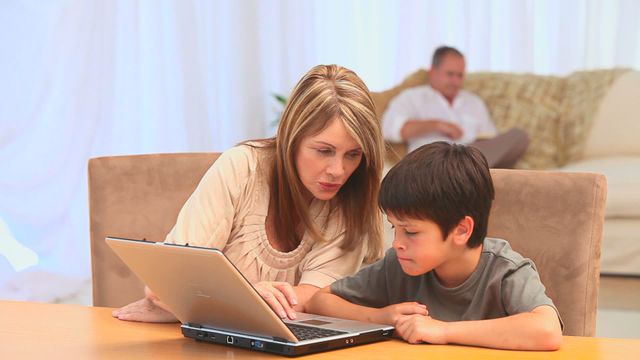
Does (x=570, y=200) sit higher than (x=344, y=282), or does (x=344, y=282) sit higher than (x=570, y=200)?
(x=570, y=200)

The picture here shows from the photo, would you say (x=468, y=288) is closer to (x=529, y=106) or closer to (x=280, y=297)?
(x=280, y=297)

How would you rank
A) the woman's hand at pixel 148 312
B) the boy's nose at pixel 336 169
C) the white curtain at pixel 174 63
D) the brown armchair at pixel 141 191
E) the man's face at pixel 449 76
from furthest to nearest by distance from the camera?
the man's face at pixel 449 76 → the white curtain at pixel 174 63 → the brown armchair at pixel 141 191 → the boy's nose at pixel 336 169 → the woman's hand at pixel 148 312

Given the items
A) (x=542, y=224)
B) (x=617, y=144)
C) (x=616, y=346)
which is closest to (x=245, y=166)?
(x=542, y=224)

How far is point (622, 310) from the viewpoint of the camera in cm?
364

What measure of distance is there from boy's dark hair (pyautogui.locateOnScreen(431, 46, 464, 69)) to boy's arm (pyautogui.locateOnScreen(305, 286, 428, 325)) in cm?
337

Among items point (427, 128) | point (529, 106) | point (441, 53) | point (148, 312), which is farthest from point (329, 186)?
point (441, 53)

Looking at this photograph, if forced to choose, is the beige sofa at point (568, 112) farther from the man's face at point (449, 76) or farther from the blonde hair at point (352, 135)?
the blonde hair at point (352, 135)

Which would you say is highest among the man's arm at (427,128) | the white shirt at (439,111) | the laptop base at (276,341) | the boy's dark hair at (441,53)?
the boy's dark hair at (441,53)

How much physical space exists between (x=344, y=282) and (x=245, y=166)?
14.0 inches

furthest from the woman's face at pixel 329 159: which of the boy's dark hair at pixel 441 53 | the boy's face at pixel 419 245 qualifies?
the boy's dark hair at pixel 441 53

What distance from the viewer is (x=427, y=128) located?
4.73 m

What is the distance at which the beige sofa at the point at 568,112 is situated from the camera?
4.47 meters

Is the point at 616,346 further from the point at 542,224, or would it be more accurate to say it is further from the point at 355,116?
the point at 355,116

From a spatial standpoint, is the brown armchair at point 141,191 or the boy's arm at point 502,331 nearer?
the boy's arm at point 502,331
